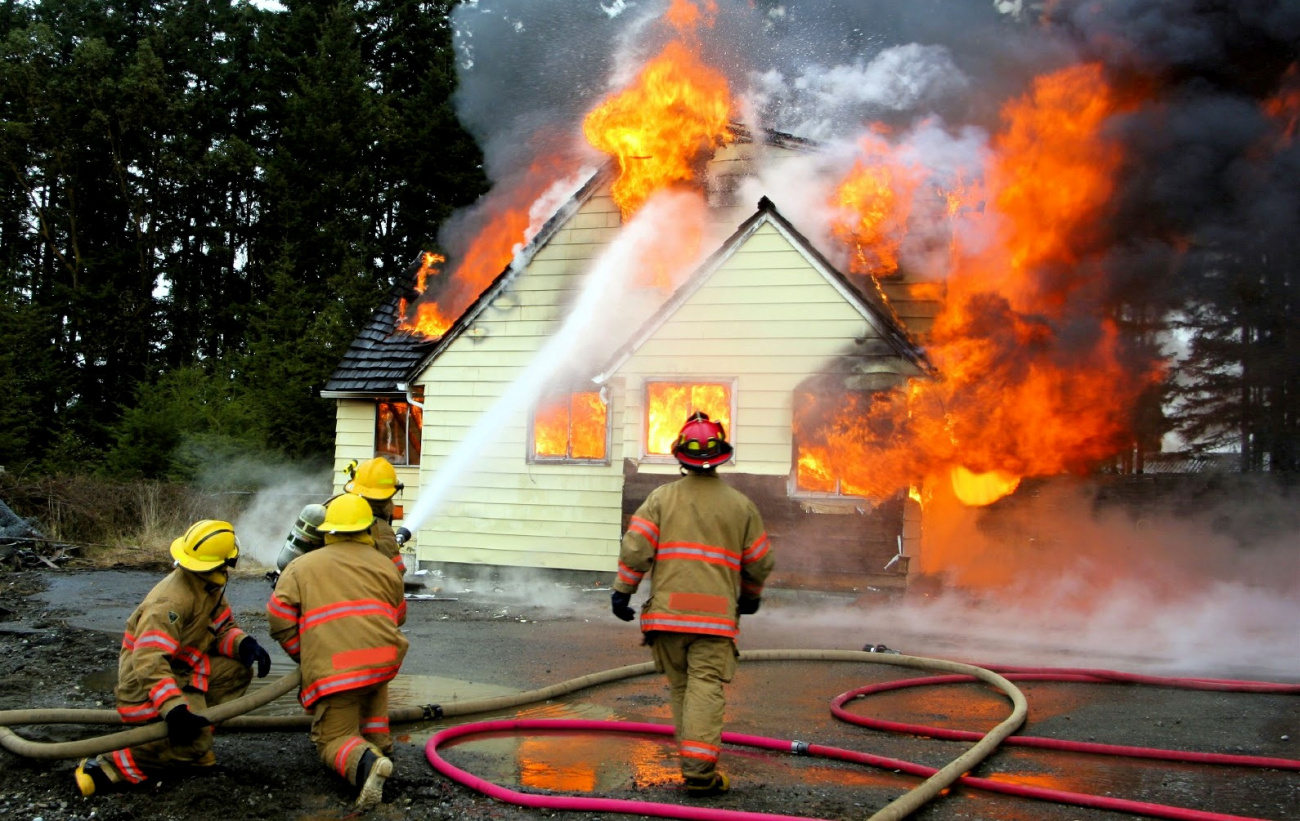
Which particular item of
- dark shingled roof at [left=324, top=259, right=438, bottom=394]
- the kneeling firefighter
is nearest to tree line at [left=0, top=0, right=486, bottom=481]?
dark shingled roof at [left=324, top=259, right=438, bottom=394]

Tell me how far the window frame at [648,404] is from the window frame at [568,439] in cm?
109

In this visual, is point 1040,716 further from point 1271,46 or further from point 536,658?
point 1271,46

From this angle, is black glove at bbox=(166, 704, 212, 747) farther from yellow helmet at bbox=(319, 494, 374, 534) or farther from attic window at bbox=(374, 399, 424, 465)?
attic window at bbox=(374, 399, 424, 465)

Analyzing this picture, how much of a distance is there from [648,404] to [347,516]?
308 inches

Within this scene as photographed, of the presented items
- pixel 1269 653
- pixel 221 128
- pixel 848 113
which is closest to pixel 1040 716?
pixel 1269 653

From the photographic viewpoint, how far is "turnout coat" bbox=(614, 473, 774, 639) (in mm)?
5258

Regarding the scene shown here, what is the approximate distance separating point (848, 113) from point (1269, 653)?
9262 mm

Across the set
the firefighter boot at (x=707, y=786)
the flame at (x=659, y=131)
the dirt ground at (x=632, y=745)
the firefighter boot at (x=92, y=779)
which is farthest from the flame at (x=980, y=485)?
the firefighter boot at (x=92, y=779)

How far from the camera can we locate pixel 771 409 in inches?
488

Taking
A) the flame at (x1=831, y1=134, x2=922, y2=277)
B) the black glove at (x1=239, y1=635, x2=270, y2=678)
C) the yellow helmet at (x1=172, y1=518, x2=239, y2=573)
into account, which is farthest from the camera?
the flame at (x1=831, y1=134, x2=922, y2=277)

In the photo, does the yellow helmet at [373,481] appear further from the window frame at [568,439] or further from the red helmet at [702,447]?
the window frame at [568,439]

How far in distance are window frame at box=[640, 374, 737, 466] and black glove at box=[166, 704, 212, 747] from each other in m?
8.00

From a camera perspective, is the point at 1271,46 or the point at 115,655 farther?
the point at 1271,46

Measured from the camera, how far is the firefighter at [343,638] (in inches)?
194
